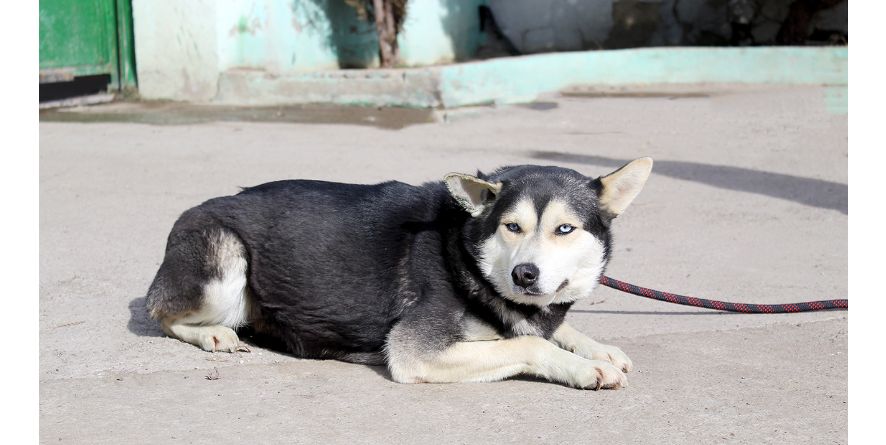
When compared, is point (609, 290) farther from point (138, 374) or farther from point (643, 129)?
point (643, 129)

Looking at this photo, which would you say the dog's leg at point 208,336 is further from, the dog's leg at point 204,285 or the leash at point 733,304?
the leash at point 733,304

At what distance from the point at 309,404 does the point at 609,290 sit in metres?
2.33

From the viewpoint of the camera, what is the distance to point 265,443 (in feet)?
11.5

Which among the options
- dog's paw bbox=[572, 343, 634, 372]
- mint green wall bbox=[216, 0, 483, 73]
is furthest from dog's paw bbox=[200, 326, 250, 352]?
mint green wall bbox=[216, 0, 483, 73]

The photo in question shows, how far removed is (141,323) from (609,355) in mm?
2253

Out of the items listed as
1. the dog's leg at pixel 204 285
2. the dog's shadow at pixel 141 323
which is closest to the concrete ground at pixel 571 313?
the dog's shadow at pixel 141 323

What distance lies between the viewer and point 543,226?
390cm

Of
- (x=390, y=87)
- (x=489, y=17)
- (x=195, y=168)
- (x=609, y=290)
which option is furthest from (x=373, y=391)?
(x=489, y=17)

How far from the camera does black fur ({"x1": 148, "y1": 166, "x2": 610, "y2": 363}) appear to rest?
4.08 metres

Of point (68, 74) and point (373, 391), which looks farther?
point (68, 74)

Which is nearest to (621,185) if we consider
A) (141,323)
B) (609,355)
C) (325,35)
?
(609,355)

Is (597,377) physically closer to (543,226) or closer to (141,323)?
(543,226)

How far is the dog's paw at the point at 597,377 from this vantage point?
13.1 ft

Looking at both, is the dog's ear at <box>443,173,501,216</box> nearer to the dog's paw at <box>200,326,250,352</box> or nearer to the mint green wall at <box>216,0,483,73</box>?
the dog's paw at <box>200,326,250,352</box>
